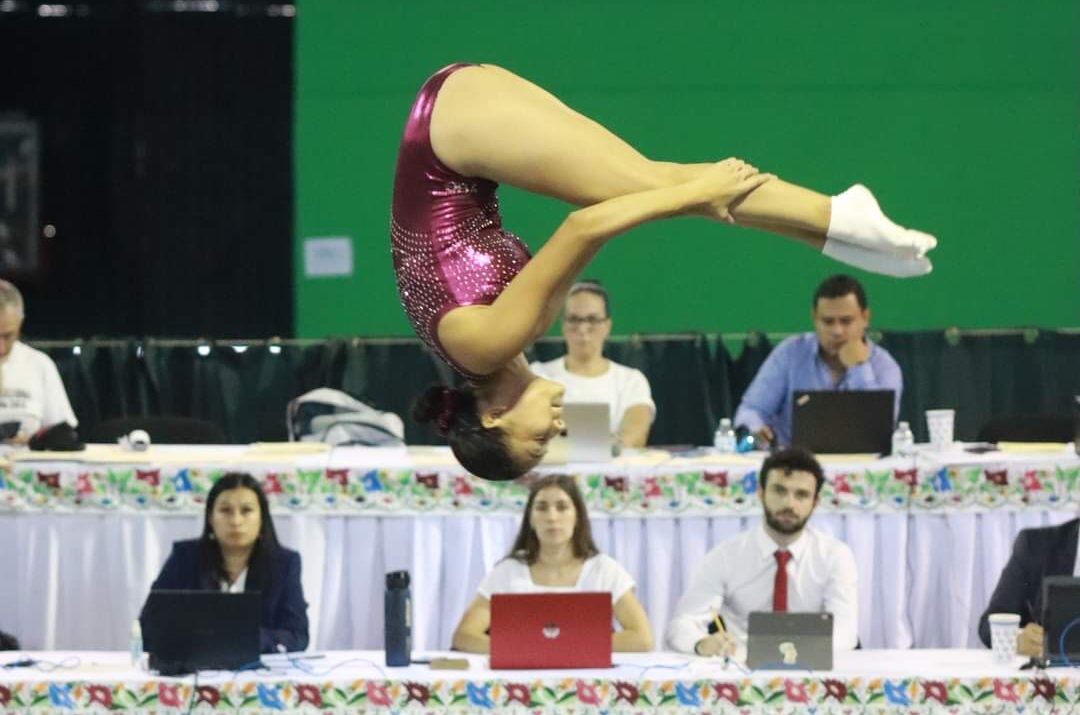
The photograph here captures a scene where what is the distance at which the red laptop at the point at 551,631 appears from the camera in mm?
5129

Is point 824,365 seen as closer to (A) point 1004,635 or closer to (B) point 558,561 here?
(B) point 558,561

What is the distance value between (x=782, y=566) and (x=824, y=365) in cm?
153

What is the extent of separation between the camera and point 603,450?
676 cm

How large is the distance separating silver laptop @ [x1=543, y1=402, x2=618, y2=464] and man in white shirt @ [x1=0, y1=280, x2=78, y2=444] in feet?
6.73

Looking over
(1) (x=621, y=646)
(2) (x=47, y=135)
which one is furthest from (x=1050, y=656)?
(2) (x=47, y=135)

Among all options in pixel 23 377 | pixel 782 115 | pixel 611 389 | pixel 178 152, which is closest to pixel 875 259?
pixel 611 389

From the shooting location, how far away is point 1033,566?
5820 mm

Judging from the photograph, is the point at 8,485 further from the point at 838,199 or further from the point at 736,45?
the point at 736,45

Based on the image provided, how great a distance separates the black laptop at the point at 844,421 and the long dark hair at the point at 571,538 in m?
1.10

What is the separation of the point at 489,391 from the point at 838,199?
2.85 ft

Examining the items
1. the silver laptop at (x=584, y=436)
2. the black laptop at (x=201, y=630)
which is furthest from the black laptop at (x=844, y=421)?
the black laptop at (x=201, y=630)

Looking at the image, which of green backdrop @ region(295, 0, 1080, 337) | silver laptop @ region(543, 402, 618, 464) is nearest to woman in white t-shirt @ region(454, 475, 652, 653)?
silver laptop @ region(543, 402, 618, 464)

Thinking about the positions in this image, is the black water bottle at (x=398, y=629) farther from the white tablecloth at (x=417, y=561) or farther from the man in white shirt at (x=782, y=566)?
the white tablecloth at (x=417, y=561)

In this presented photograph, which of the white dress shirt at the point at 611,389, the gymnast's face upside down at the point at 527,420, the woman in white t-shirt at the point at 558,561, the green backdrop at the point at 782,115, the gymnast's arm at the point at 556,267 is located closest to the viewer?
the gymnast's arm at the point at 556,267
